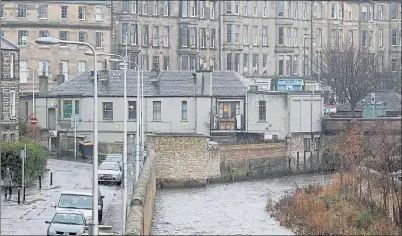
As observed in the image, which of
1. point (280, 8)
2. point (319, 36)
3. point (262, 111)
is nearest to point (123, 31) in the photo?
point (280, 8)

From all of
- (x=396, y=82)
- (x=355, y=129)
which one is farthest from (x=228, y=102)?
(x=396, y=82)

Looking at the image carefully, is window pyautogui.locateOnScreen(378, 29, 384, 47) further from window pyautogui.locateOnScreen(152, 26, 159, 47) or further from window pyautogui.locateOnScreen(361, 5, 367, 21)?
window pyautogui.locateOnScreen(152, 26, 159, 47)

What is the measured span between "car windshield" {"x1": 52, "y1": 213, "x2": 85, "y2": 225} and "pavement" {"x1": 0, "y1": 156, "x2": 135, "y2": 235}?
4.93 feet

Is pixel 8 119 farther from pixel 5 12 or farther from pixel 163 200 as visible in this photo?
pixel 5 12

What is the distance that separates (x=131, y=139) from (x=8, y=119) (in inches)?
483

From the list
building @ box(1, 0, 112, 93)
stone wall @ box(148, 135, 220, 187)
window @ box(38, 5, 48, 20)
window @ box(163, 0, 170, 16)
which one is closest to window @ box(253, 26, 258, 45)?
window @ box(163, 0, 170, 16)

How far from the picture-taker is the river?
170 feet

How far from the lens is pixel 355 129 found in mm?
74312

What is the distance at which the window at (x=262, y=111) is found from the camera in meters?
86.5

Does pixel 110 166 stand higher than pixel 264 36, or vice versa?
pixel 264 36

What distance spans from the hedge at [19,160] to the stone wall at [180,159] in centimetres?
1202

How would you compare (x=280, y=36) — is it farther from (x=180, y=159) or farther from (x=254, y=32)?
(x=180, y=159)

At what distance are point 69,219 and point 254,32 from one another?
3396 inches

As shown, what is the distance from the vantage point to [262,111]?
86625mm
